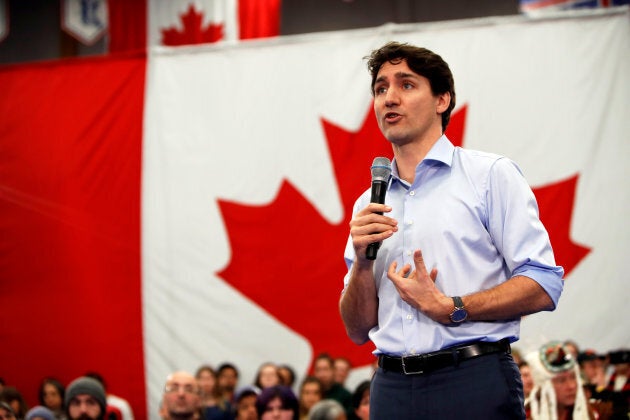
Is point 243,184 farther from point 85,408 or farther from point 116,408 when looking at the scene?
point 85,408

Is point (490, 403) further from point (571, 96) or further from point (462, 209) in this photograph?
point (571, 96)

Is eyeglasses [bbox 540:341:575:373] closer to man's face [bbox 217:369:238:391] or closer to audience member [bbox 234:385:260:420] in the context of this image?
audience member [bbox 234:385:260:420]

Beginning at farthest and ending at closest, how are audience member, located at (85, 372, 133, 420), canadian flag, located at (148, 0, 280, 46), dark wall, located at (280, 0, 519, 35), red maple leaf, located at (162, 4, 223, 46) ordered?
dark wall, located at (280, 0, 519, 35) → red maple leaf, located at (162, 4, 223, 46) → canadian flag, located at (148, 0, 280, 46) → audience member, located at (85, 372, 133, 420)

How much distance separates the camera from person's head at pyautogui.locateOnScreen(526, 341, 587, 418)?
436 centimetres

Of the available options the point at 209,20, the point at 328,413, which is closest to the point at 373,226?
the point at 328,413

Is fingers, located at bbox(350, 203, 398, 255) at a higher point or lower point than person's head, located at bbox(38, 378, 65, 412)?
higher

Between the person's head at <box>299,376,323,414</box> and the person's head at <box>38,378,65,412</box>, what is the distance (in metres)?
2.25

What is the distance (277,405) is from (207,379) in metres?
2.35

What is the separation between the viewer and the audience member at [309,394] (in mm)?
6814

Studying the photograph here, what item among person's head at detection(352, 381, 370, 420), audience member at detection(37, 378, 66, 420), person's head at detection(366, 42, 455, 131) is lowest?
audience member at detection(37, 378, 66, 420)

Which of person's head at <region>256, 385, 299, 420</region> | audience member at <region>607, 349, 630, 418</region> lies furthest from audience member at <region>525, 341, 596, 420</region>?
person's head at <region>256, 385, 299, 420</region>

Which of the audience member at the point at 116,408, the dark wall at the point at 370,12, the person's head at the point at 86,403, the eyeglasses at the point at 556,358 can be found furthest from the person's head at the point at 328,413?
the dark wall at the point at 370,12

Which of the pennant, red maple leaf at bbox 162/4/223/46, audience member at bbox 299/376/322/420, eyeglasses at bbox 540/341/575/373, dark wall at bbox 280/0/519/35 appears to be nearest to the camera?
eyeglasses at bbox 540/341/575/373

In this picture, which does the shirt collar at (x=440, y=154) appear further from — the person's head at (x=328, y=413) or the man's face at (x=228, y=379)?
the man's face at (x=228, y=379)
